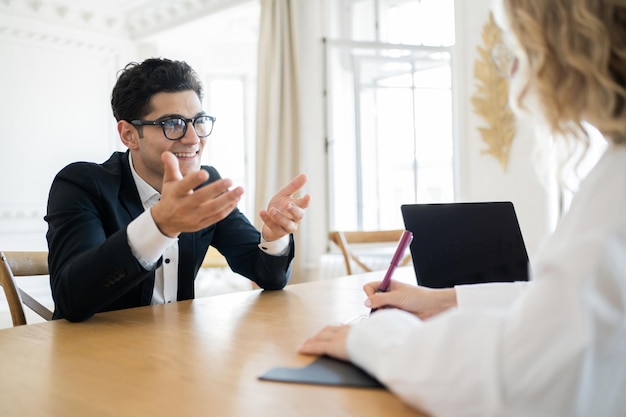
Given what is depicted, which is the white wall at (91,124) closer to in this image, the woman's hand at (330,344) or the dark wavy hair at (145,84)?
the dark wavy hair at (145,84)

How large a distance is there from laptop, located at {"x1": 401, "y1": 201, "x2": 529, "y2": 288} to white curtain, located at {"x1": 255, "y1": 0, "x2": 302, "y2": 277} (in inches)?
130

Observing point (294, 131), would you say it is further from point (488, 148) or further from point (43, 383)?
point (43, 383)

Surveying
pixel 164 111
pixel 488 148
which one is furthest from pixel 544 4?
pixel 488 148

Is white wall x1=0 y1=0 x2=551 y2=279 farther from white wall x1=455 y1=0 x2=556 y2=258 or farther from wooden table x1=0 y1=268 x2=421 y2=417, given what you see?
wooden table x1=0 y1=268 x2=421 y2=417

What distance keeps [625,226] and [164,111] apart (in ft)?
4.98

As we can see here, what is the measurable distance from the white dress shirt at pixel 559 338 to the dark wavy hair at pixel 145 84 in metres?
1.44

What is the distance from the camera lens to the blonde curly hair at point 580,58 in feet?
1.98

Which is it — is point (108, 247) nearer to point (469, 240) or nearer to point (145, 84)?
point (145, 84)

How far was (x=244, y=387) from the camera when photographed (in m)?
0.77

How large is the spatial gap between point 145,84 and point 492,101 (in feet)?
9.08

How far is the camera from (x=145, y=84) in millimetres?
1815

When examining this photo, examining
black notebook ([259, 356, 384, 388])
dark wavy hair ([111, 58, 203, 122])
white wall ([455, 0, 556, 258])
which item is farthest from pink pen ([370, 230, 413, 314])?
white wall ([455, 0, 556, 258])

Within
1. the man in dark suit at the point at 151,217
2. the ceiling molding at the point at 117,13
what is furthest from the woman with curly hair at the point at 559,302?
the ceiling molding at the point at 117,13

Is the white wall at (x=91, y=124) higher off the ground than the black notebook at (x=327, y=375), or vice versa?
the white wall at (x=91, y=124)
